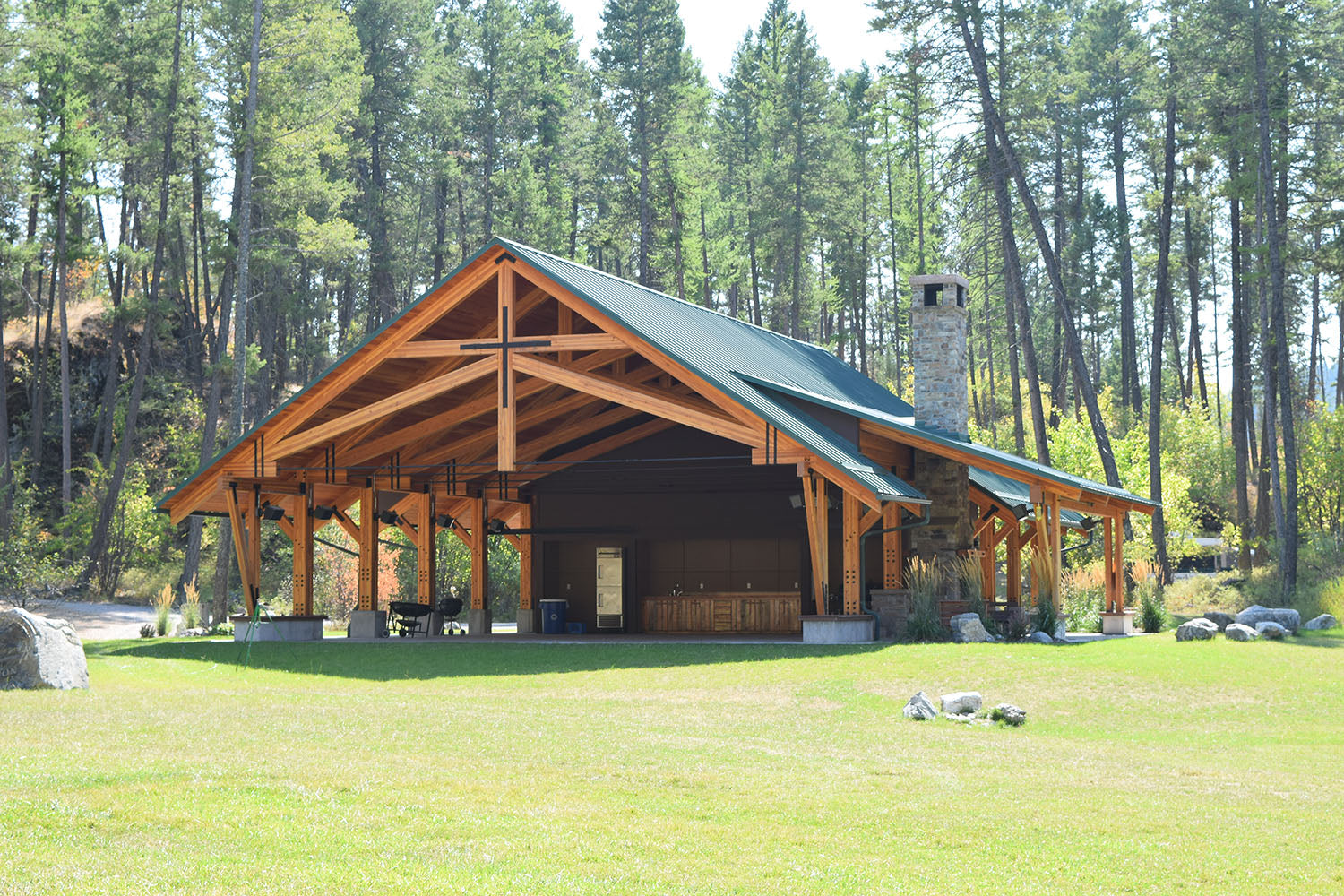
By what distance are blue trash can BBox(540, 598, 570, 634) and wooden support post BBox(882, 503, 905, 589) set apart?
6680mm

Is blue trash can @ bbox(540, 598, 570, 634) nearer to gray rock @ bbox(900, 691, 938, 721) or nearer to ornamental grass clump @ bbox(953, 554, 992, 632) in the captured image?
ornamental grass clump @ bbox(953, 554, 992, 632)

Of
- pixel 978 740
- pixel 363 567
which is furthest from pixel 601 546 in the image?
pixel 978 740

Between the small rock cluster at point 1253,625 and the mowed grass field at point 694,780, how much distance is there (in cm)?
188

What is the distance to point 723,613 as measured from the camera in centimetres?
2383

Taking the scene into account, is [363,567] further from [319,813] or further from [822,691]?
[319,813]

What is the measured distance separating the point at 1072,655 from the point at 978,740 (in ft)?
15.6

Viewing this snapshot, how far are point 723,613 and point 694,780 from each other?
14879mm

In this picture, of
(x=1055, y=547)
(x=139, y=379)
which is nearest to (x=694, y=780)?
(x=1055, y=547)

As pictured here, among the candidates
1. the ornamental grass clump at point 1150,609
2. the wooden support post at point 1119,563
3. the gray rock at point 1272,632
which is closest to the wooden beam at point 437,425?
the wooden support post at point 1119,563

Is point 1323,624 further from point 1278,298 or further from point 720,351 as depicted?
point 1278,298

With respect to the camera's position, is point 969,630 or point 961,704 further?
point 969,630

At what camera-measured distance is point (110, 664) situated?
17.3 metres

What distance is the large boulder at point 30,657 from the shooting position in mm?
13461

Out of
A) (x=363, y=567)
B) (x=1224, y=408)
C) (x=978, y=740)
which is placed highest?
(x=1224, y=408)
